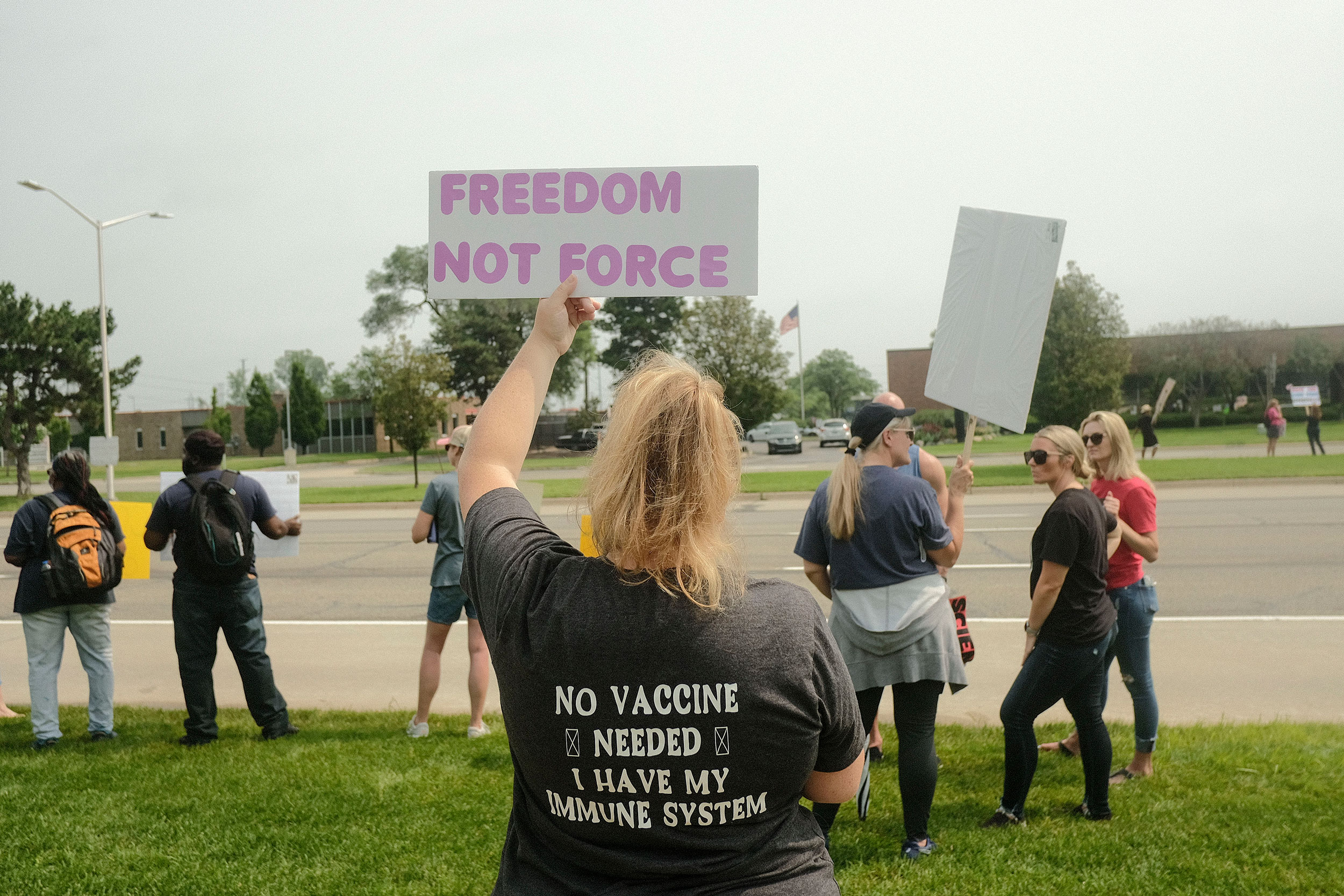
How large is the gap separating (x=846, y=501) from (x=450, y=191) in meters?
2.28

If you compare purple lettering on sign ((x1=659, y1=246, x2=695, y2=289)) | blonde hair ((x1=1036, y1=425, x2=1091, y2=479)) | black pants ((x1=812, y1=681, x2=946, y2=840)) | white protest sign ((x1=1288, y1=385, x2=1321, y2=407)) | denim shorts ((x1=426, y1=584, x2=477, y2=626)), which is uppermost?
white protest sign ((x1=1288, y1=385, x2=1321, y2=407))

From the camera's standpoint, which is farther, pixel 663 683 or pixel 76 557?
pixel 76 557

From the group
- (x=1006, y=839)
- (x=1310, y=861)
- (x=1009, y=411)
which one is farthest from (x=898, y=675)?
(x=1310, y=861)

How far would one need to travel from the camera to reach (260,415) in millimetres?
64625

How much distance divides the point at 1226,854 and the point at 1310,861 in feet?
1.00

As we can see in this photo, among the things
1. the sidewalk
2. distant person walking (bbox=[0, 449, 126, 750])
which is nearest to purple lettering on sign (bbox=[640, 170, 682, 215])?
the sidewalk

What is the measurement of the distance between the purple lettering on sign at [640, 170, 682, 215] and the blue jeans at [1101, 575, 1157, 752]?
139 inches

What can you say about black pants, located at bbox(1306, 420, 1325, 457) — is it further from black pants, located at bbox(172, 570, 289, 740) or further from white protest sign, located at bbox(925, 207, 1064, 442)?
black pants, located at bbox(172, 570, 289, 740)

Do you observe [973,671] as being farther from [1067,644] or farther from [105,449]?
[105,449]

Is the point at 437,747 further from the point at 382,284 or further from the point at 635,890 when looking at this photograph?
the point at 382,284

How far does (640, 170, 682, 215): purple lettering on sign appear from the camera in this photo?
2.32m

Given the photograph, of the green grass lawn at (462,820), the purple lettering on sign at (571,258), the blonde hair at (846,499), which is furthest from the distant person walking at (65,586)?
the purple lettering on sign at (571,258)

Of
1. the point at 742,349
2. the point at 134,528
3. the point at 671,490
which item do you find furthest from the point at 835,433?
the point at 671,490

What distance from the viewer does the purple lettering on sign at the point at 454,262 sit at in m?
2.35
